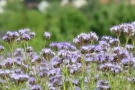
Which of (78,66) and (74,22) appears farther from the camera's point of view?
(74,22)

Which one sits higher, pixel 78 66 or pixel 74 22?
pixel 74 22

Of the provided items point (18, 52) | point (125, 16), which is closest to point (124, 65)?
point (18, 52)

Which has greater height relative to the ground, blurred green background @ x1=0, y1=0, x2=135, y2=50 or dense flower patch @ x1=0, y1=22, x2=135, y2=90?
blurred green background @ x1=0, y1=0, x2=135, y2=50

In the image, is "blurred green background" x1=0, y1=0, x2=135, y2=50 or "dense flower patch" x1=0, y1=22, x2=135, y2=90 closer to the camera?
"dense flower patch" x1=0, y1=22, x2=135, y2=90

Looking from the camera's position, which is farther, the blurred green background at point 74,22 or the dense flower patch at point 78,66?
the blurred green background at point 74,22

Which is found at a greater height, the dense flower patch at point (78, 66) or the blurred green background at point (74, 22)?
the blurred green background at point (74, 22)

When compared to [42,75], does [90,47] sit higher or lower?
higher

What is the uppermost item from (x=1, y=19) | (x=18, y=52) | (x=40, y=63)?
(x=1, y=19)

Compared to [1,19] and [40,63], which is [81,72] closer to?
[40,63]
